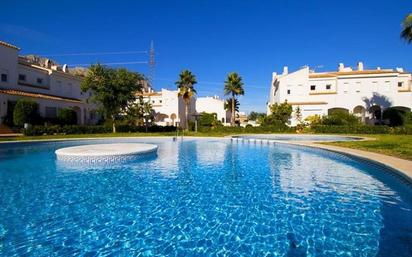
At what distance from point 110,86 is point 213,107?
3562 centimetres

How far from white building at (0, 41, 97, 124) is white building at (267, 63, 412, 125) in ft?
111

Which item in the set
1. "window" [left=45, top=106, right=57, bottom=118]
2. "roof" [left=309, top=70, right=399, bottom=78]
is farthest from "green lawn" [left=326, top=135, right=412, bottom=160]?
"window" [left=45, top=106, right=57, bottom=118]

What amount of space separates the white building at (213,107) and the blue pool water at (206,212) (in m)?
54.0

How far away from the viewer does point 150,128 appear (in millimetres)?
39719

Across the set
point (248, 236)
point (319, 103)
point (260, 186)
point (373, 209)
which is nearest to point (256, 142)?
point (260, 186)

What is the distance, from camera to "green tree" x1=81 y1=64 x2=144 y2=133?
33.5m

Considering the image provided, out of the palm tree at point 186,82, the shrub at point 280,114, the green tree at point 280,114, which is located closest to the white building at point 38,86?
the palm tree at point 186,82

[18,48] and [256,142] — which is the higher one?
[18,48]

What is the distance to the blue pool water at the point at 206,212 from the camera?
4918 mm

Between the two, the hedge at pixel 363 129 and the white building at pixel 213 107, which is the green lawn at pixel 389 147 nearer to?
the hedge at pixel 363 129

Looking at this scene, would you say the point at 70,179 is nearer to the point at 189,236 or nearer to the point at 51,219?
the point at 51,219

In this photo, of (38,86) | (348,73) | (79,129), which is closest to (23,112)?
(79,129)

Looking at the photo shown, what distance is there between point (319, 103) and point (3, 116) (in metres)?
42.5

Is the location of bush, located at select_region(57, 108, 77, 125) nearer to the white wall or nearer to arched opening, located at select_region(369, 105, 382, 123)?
the white wall
